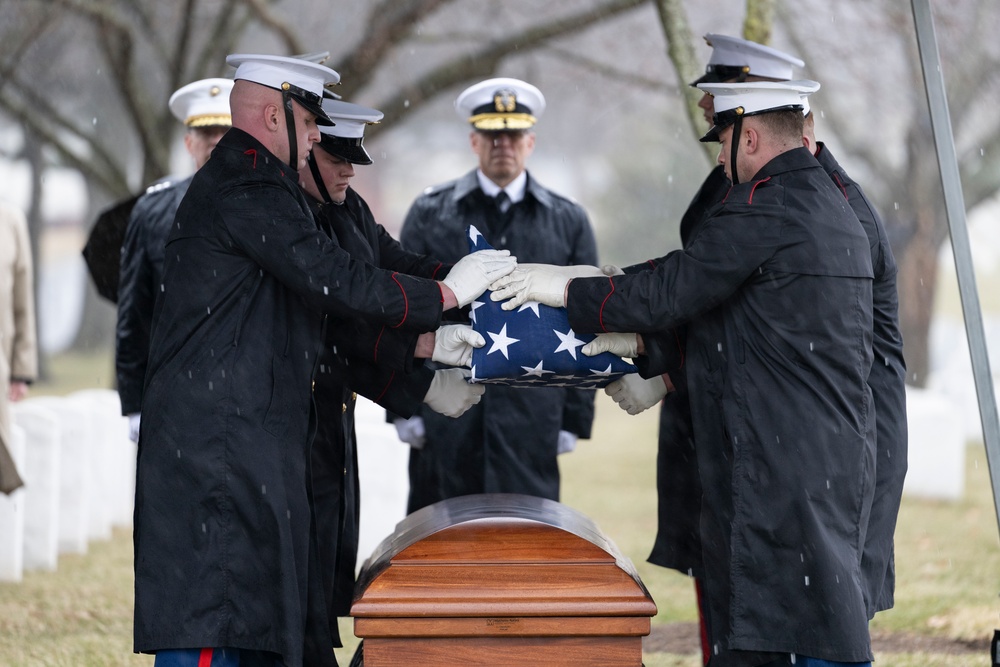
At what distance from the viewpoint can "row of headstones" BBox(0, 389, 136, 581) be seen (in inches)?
285

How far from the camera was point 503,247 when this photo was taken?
557 centimetres

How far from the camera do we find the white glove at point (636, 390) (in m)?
4.07

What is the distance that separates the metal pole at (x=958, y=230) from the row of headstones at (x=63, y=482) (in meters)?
5.10

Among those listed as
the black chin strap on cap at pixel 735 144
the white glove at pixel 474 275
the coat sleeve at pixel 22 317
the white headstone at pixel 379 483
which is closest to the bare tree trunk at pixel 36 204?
the coat sleeve at pixel 22 317

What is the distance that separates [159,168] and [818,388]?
712 cm

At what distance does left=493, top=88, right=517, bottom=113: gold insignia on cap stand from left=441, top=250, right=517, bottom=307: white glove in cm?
206

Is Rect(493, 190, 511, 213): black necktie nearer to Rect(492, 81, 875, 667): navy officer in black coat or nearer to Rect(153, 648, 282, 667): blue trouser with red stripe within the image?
Rect(492, 81, 875, 667): navy officer in black coat

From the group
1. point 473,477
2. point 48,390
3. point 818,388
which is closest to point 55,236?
point 48,390

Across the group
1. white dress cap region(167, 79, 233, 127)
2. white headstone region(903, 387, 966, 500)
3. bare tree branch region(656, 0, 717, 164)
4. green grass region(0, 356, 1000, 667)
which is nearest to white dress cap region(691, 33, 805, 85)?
bare tree branch region(656, 0, 717, 164)

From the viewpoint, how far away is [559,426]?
5.61 m

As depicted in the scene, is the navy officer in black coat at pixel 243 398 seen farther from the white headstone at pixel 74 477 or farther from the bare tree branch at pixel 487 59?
the bare tree branch at pixel 487 59

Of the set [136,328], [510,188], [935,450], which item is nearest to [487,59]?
[510,188]

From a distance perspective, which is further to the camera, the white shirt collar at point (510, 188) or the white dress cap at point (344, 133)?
the white shirt collar at point (510, 188)

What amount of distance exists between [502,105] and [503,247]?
70cm
